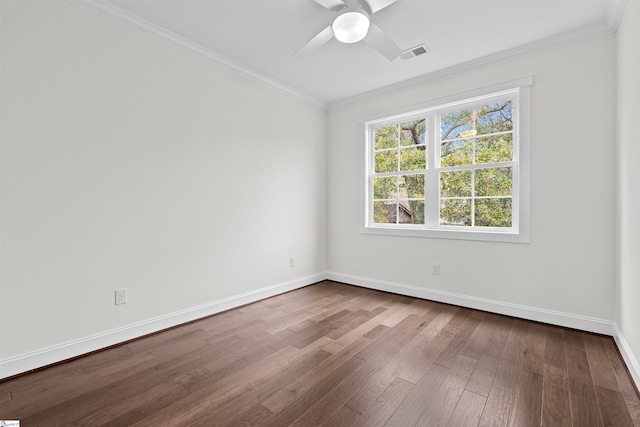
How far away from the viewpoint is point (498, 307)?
9.95 ft

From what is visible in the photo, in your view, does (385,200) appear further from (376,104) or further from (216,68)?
(216,68)

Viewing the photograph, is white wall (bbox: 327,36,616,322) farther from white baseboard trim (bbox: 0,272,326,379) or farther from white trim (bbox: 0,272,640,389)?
white baseboard trim (bbox: 0,272,326,379)

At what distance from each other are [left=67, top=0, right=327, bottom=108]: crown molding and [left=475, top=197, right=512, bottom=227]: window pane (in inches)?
109

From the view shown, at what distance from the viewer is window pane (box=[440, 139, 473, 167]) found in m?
3.35

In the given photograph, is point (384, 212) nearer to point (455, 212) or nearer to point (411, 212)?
point (411, 212)

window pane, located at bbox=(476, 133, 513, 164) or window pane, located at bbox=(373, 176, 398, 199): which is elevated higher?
window pane, located at bbox=(476, 133, 513, 164)

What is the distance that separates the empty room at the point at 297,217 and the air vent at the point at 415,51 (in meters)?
0.03

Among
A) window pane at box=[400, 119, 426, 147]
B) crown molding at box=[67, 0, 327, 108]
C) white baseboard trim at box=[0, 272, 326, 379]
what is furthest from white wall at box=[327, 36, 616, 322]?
white baseboard trim at box=[0, 272, 326, 379]

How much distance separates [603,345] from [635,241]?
101cm

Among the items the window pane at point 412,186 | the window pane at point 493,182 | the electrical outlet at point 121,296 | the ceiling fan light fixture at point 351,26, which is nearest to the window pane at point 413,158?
the window pane at point 412,186

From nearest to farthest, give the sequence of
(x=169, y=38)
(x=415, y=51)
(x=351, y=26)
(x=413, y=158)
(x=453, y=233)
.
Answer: (x=351, y=26) < (x=169, y=38) < (x=415, y=51) < (x=453, y=233) < (x=413, y=158)

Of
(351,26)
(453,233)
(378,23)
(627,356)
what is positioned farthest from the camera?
(453,233)

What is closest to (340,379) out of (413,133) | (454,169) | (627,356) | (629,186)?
(627,356)

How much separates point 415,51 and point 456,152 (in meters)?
1.23
